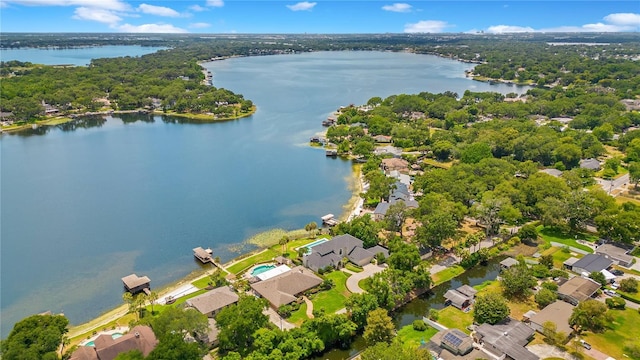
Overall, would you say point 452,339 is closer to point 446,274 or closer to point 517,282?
point 517,282

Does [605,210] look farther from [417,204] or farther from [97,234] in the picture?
[97,234]

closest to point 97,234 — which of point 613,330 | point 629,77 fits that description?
point 613,330

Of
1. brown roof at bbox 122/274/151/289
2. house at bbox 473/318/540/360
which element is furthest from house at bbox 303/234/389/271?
brown roof at bbox 122/274/151/289

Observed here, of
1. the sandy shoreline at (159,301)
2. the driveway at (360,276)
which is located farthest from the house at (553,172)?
the driveway at (360,276)

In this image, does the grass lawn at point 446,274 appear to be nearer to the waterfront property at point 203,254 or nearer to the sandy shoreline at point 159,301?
the sandy shoreline at point 159,301

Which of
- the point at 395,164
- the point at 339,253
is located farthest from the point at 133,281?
the point at 395,164
